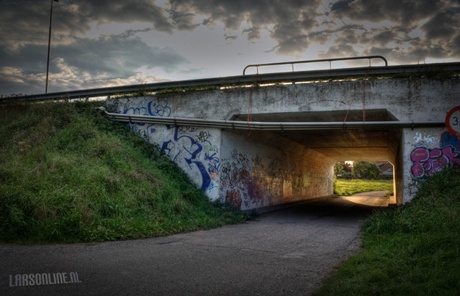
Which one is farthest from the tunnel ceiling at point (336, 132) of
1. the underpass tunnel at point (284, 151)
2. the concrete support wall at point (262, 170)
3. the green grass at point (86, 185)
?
the green grass at point (86, 185)

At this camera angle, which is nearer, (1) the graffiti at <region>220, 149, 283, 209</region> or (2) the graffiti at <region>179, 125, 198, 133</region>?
(1) the graffiti at <region>220, 149, 283, 209</region>

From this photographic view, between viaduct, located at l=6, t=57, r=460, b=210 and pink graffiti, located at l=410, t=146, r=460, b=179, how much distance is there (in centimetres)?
3

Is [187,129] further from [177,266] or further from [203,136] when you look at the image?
[177,266]

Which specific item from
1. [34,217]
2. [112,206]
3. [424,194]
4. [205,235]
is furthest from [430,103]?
[34,217]

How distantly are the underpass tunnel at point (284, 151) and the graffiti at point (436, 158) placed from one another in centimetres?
150

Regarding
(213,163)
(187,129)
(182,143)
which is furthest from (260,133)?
(182,143)

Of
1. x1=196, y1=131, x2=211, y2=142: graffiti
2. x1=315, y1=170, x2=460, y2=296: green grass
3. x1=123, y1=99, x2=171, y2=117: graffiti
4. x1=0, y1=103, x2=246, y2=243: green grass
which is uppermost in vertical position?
x1=123, y1=99, x2=171, y2=117: graffiti

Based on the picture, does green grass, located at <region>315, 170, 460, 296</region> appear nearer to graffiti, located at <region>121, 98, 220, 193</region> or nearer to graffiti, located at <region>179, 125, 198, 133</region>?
graffiti, located at <region>121, 98, 220, 193</region>

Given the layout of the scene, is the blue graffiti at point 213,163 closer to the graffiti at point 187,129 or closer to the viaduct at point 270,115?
the viaduct at point 270,115

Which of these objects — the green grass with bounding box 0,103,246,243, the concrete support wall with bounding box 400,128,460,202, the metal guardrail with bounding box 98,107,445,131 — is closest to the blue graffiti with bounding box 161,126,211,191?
the green grass with bounding box 0,103,246,243

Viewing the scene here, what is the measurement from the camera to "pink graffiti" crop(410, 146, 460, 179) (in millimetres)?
11062

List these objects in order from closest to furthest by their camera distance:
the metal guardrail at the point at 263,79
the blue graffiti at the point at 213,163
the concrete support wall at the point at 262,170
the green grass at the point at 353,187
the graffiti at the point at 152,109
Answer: the metal guardrail at the point at 263,79, the blue graffiti at the point at 213,163, the concrete support wall at the point at 262,170, the graffiti at the point at 152,109, the green grass at the point at 353,187

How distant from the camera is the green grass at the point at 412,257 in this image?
13.9 feet

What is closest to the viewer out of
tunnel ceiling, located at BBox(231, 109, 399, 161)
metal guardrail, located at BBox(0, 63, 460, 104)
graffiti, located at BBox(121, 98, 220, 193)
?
metal guardrail, located at BBox(0, 63, 460, 104)
